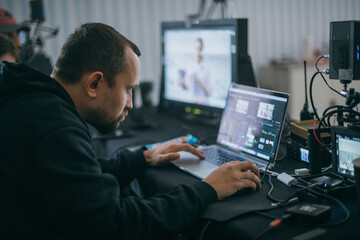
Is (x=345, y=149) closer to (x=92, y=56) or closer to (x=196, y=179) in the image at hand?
(x=196, y=179)

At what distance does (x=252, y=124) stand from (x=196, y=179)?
0.30m

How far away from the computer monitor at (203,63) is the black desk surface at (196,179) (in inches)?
5.4

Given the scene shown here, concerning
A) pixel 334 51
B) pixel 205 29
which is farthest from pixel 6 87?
pixel 205 29

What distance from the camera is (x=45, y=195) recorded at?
2.75ft

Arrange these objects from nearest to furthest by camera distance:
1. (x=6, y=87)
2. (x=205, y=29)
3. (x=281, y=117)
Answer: (x=6, y=87) → (x=281, y=117) → (x=205, y=29)

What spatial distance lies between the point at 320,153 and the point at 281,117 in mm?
170

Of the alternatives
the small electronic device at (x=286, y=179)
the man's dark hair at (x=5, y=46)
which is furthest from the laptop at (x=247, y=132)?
the man's dark hair at (x=5, y=46)

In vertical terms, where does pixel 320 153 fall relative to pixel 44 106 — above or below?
below

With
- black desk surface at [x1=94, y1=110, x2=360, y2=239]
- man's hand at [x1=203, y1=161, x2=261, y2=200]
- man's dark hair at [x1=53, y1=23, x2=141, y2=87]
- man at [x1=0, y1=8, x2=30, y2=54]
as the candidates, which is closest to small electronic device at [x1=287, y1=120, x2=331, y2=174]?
black desk surface at [x1=94, y1=110, x2=360, y2=239]

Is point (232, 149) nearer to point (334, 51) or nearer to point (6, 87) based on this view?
point (334, 51)

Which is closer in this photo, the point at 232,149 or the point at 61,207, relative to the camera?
the point at 61,207

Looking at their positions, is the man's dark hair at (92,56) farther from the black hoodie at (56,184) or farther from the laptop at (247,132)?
the laptop at (247,132)

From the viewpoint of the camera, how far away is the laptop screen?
1271 mm

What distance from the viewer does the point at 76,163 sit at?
0.85 metres
